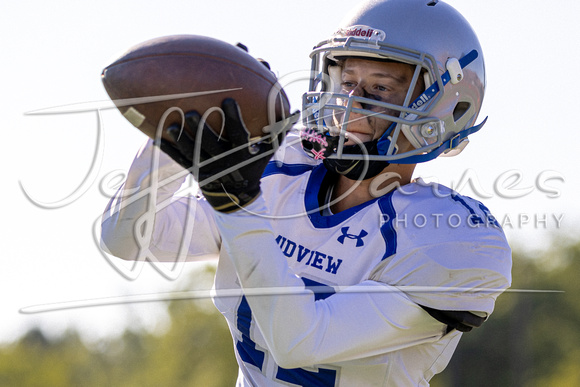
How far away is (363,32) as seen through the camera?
2.90 metres

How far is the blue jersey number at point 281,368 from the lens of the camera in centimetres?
262

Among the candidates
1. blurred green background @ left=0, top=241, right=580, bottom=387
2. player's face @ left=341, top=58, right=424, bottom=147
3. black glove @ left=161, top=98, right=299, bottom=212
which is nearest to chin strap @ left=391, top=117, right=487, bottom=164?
player's face @ left=341, top=58, right=424, bottom=147

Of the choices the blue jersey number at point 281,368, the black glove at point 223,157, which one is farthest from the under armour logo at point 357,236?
the black glove at point 223,157

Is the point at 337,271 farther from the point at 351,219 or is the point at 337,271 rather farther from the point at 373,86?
the point at 373,86

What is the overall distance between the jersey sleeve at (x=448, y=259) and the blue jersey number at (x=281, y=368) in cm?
24

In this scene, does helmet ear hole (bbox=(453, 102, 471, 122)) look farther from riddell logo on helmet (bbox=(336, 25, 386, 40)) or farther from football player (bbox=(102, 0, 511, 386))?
riddell logo on helmet (bbox=(336, 25, 386, 40))

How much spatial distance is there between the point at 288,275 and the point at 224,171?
0.32m

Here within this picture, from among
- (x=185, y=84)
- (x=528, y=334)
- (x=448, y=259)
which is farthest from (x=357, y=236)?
(x=528, y=334)

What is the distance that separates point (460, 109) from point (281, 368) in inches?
42.2

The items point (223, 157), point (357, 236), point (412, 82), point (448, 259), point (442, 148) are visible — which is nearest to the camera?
point (223, 157)

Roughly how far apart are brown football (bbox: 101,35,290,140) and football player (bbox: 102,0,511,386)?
62 mm

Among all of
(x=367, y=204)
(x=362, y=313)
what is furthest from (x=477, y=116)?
(x=362, y=313)

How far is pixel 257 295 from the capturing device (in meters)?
2.28

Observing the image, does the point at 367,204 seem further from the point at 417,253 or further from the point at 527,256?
the point at 527,256
